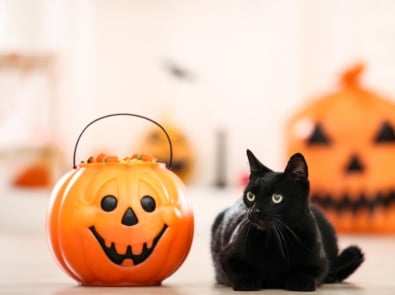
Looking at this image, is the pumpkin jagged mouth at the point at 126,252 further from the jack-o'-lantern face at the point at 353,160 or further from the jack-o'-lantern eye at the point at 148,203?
the jack-o'-lantern face at the point at 353,160

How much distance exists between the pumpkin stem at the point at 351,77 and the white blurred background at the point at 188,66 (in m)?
0.64

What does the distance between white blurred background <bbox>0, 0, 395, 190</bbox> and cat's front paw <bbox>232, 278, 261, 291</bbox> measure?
Result: 3391 mm

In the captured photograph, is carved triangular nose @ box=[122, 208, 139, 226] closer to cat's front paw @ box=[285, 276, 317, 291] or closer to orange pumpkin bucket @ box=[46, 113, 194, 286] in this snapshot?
orange pumpkin bucket @ box=[46, 113, 194, 286]

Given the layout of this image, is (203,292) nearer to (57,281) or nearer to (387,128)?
(57,281)

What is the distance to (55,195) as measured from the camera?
186cm

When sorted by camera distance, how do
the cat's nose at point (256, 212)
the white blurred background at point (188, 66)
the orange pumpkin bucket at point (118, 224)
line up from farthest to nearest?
the white blurred background at point (188, 66), the orange pumpkin bucket at point (118, 224), the cat's nose at point (256, 212)

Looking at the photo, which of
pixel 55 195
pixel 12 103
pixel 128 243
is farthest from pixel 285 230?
pixel 12 103

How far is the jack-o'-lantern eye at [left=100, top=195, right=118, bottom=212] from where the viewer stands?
1.79m

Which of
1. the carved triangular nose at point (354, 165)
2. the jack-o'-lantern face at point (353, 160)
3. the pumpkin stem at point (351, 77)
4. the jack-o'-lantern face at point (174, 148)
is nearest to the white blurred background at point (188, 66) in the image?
the jack-o'-lantern face at point (174, 148)

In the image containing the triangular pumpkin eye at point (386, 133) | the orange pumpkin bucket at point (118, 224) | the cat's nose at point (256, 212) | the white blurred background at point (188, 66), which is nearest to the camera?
the cat's nose at point (256, 212)

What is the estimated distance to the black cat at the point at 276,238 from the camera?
1.68 metres

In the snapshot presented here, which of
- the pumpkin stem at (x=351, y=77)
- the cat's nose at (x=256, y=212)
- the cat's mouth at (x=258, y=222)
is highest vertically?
the pumpkin stem at (x=351, y=77)

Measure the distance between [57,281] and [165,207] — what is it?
40 cm

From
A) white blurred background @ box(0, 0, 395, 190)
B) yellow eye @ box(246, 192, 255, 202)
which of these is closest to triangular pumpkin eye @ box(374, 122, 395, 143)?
white blurred background @ box(0, 0, 395, 190)
